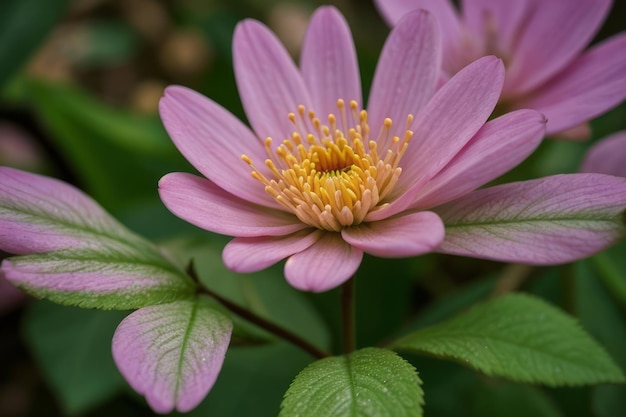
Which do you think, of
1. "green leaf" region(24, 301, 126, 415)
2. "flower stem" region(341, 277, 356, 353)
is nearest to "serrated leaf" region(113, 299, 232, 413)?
"flower stem" region(341, 277, 356, 353)

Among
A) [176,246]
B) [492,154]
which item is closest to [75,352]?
[176,246]

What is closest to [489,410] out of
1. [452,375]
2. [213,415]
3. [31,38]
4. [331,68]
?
[452,375]

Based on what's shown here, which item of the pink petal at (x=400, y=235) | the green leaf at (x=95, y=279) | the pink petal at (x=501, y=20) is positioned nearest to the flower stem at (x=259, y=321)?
the green leaf at (x=95, y=279)

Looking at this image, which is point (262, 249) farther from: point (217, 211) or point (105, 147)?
point (105, 147)

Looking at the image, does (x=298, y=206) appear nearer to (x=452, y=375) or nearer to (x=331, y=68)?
(x=331, y=68)

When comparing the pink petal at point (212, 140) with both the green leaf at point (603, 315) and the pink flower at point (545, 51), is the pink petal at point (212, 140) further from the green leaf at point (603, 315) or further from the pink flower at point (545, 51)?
the green leaf at point (603, 315)

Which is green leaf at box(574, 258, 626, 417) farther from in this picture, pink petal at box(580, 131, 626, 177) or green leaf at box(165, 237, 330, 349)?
green leaf at box(165, 237, 330, 349)
